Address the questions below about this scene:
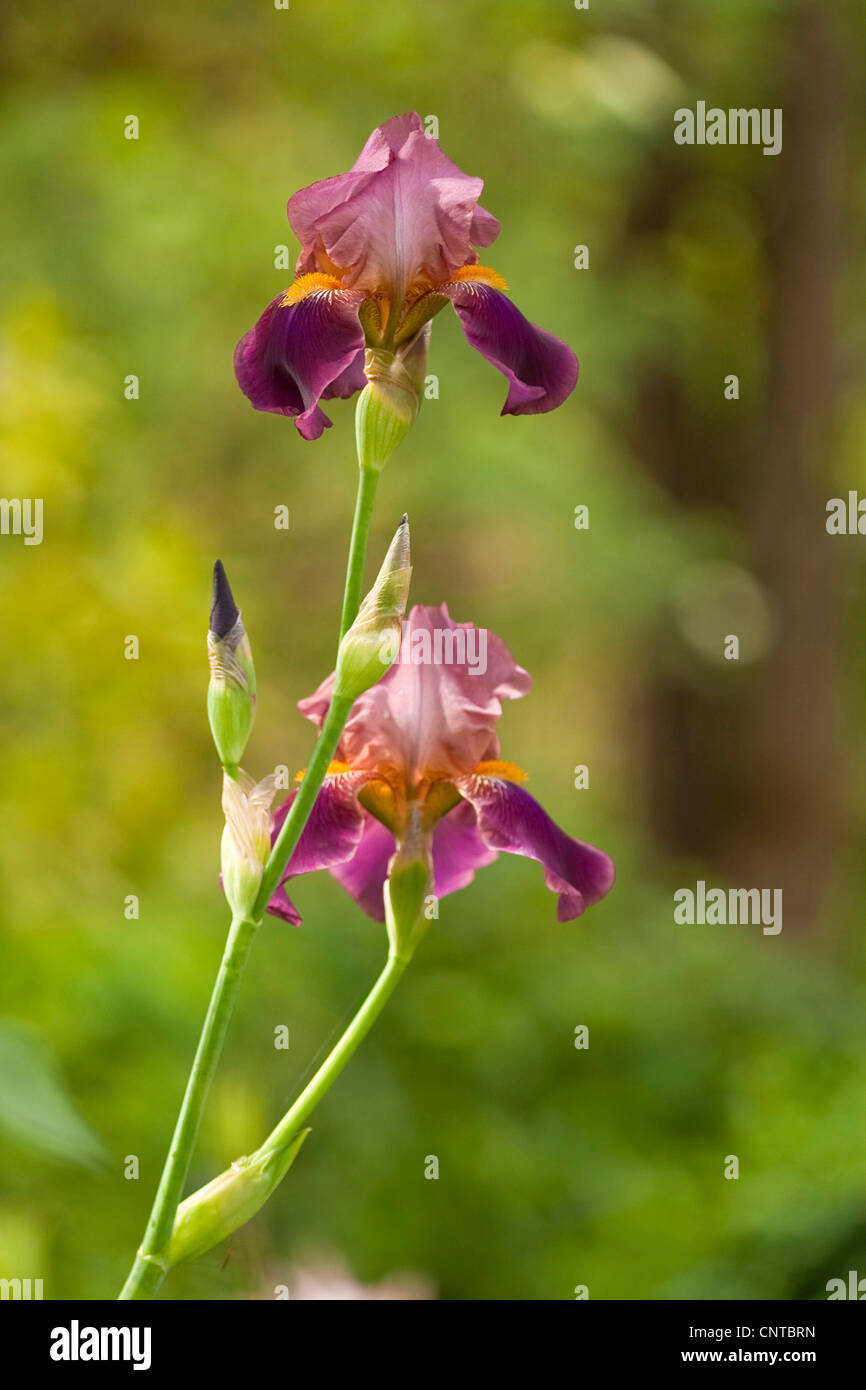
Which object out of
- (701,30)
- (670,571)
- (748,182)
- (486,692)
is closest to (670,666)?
(670,571)

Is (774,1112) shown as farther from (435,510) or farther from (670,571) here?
(435,510)
